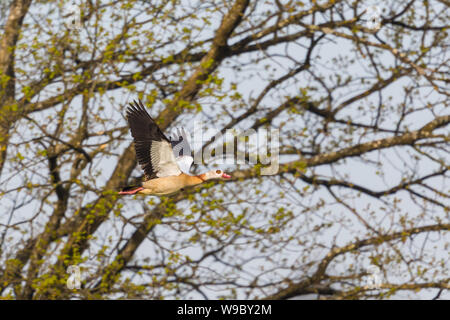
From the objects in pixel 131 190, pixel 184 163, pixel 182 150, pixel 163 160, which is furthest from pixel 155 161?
pixel 182 150

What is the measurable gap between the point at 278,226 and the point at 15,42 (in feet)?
17.4

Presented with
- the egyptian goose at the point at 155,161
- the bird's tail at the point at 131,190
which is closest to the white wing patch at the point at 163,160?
the egyptian goose at the point at 155,161

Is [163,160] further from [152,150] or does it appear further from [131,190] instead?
[131,190]

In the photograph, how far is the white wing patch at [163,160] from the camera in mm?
5613

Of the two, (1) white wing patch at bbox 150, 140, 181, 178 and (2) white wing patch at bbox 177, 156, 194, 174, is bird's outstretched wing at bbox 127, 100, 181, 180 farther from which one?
(2) white wing patch at bbox 177, 156, 194, 174

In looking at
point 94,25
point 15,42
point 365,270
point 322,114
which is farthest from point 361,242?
point 15,42

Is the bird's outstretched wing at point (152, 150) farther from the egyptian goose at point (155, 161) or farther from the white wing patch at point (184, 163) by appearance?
the white wing patch at point (184, 163)

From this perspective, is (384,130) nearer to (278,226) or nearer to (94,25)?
(278,226)

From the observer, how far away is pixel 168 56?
10.8 m

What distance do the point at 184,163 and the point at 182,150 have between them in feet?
1.34

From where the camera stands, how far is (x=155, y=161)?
567 centimetres

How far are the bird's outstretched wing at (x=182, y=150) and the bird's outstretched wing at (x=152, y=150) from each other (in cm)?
38

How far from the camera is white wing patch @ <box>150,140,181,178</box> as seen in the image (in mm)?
5613

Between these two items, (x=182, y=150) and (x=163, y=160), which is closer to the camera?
(x=163, y=160)
